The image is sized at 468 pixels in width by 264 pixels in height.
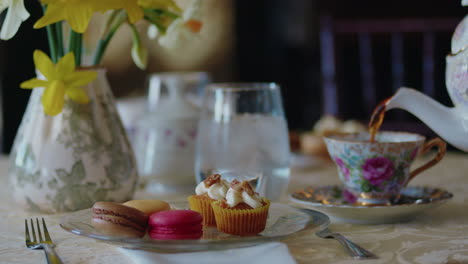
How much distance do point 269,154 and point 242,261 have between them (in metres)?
0.36

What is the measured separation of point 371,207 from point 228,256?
223 millimetres

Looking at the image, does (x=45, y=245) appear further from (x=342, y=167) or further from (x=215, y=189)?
(x=342, y=167)

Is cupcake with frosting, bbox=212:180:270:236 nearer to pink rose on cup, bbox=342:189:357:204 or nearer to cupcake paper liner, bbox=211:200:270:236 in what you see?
cupcake paper liner, bbox=211:200:270:236

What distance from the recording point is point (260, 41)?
400 centimetres

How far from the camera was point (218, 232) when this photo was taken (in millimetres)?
698

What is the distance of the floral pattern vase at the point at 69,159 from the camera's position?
0.84 m

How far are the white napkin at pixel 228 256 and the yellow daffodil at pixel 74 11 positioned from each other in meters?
0.32

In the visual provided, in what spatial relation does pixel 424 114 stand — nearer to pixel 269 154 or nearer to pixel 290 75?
pixel 269 154

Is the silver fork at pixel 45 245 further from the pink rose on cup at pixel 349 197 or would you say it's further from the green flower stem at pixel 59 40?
the pink rose on cup at pixel 349 197

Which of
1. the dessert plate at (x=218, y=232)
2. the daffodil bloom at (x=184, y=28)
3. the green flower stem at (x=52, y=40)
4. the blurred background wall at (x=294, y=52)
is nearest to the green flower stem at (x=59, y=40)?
the green flower stem at (x=52, y=40)

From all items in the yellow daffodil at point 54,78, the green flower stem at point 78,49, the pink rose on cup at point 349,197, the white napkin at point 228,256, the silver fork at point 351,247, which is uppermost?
the green flower stem at point 78,49

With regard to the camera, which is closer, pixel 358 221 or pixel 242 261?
pixel 242 261

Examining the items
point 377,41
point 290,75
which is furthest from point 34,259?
point 290,75

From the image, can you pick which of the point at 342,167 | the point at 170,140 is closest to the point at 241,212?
the point at 342,167
